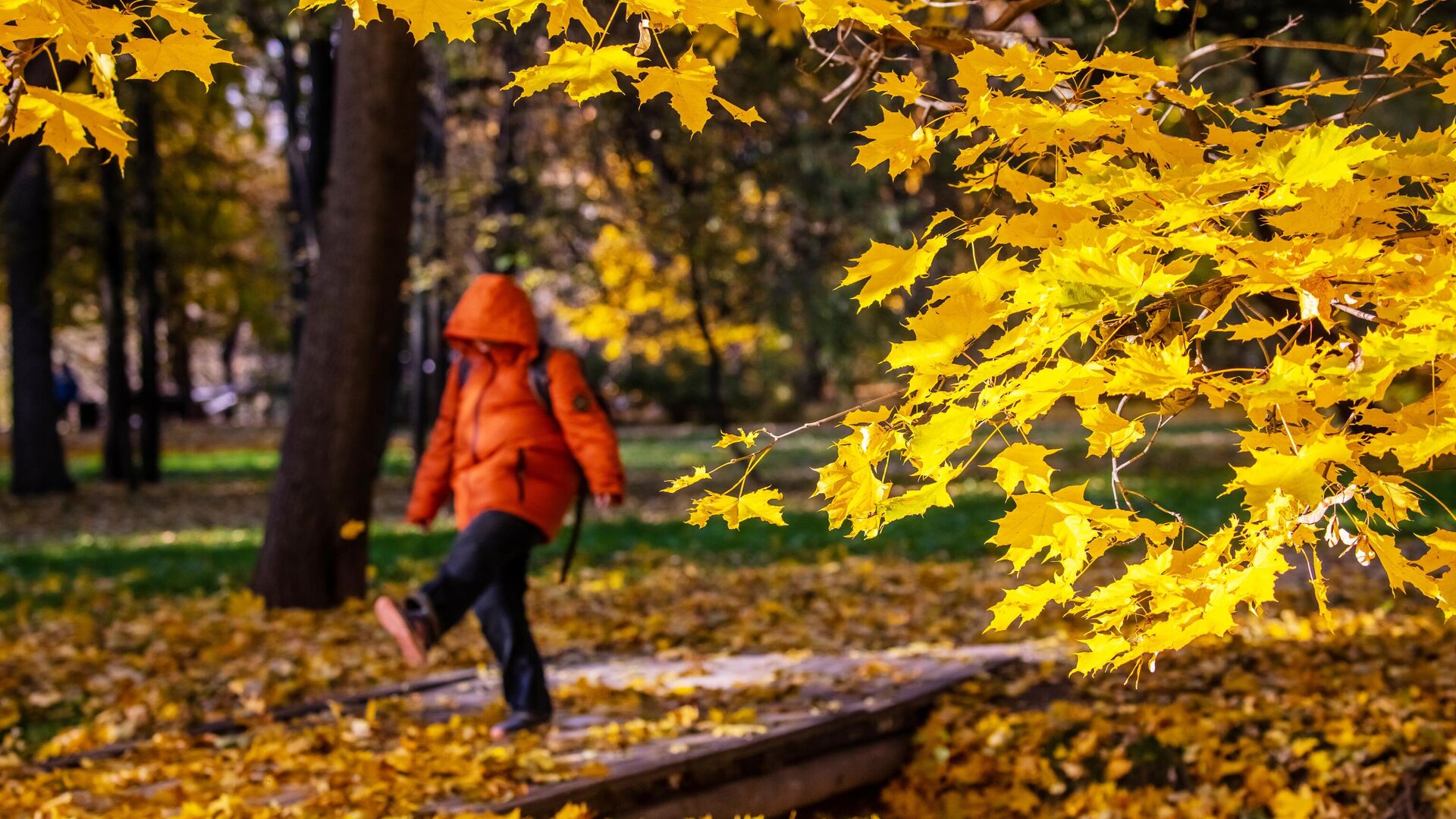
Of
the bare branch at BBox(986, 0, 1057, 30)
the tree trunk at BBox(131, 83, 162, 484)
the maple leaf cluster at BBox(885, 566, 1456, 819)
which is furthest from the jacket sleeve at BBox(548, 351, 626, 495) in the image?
the tree trunk at BBox(131, 83, 162, 484)

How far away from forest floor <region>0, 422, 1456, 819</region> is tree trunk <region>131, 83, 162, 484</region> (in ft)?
20.1

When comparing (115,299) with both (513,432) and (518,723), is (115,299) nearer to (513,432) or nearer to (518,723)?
(513,432)

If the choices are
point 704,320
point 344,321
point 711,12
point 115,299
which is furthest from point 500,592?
point 115,299

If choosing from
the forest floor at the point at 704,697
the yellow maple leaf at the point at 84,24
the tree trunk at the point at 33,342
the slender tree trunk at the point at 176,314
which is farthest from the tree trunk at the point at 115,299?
the yellow maple leaf at the point at 84,24

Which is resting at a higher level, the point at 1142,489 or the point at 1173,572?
the point at 1173,572

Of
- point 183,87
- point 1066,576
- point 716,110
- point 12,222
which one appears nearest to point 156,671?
point 1066,576

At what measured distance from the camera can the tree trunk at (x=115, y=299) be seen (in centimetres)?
1516

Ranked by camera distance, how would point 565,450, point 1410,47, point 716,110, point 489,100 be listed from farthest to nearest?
point 489,100 < point 716,110 < point 565,450 < point 1410,47

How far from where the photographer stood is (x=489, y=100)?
1398 centimetres

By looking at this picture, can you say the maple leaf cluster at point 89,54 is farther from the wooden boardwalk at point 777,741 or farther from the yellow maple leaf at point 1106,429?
the wooden boardwalk at point 777,741

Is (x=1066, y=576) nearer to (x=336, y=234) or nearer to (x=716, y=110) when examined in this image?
(x=336, y=234)

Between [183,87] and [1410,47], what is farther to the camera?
[183,87]

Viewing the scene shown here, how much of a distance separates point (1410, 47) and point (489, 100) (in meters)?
12.3

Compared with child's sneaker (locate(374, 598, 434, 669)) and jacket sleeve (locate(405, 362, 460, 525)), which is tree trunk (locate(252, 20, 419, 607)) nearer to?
jacket sleeve (locate(405, 362, 460, 525))
